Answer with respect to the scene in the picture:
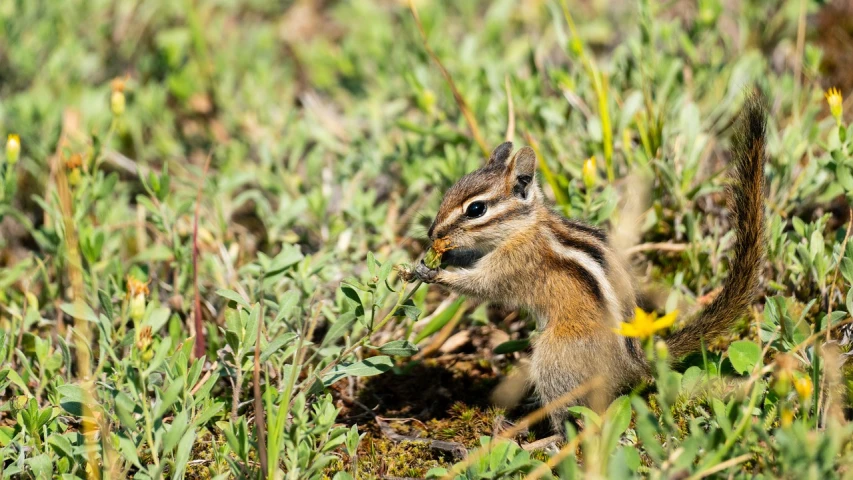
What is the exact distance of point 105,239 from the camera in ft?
15.4

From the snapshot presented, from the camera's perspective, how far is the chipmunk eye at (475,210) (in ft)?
13.0

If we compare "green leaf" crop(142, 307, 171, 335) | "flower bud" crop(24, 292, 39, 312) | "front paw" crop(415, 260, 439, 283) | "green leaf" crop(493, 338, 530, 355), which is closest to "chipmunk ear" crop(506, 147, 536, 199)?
"front paw" crop(415, 260, 439, 283)

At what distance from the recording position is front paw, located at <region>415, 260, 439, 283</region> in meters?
3.80

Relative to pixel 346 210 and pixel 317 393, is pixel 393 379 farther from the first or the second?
pixel 346 210

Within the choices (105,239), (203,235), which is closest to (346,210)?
(203,235)

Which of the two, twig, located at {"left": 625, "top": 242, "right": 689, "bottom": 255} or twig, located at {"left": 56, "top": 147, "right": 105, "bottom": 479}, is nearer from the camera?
twig, located at {"left": 56, "top": 147, "right": 105, "bottom": 479}

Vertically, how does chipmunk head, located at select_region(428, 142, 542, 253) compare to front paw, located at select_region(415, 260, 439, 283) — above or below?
above

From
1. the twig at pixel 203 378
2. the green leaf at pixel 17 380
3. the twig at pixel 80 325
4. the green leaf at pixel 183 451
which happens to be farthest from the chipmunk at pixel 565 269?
the green leaf at pixel 17 380

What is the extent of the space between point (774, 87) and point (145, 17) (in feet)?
15.8

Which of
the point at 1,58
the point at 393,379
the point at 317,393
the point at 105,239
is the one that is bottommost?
the point at 393,379

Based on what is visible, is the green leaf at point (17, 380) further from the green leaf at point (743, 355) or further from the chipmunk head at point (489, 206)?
the green leaf at point (743, 355)

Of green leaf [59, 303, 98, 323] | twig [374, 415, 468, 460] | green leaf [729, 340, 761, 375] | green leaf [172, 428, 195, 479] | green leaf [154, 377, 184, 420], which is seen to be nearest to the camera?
green leaf [154, 377, 184, 420]

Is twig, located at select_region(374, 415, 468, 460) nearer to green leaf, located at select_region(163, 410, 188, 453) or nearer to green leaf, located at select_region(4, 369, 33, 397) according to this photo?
green leaf, located at select_region(163, 410, 188, 453)

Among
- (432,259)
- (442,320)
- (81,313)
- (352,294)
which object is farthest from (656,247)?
(81,313)
